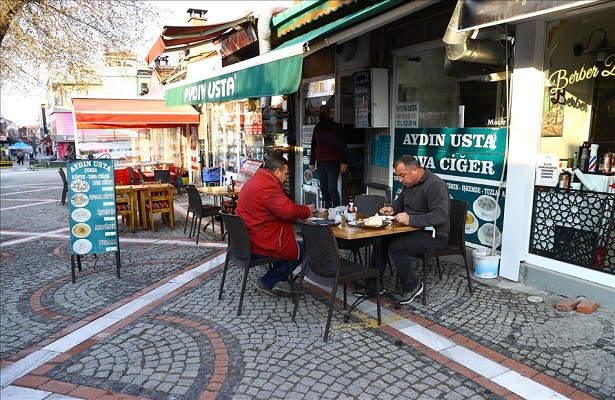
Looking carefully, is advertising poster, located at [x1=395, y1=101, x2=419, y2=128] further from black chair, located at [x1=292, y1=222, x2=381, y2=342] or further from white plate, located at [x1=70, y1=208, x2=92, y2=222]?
white plate, located at [x1=70, y1=208, x2=92, y2=222]

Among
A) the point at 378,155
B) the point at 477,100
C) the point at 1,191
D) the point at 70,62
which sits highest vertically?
the point at 70,62

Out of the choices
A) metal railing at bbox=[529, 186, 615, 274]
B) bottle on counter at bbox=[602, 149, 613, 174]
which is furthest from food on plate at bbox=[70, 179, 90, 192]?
bottle on counter at bbox=[602, 149, 613, 174]

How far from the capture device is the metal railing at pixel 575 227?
4.21 m

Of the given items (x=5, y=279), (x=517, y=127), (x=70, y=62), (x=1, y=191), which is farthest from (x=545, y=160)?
(x=1, y=191)

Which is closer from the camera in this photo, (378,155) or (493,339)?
(493,339)

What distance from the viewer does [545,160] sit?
4.68m

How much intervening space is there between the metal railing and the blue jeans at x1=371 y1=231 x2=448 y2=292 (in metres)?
1.23

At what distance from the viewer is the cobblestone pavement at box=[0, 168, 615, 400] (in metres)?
3.01

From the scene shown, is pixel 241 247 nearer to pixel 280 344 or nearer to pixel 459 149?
pixel 280 344

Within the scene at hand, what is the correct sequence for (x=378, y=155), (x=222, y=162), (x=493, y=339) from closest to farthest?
(x=493, y=339) < (x=378, y=155) < (x=222, y=162)

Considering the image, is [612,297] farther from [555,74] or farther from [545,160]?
[555,74]

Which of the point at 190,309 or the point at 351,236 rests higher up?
the point at 351,236

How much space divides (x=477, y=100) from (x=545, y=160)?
122 centimetres

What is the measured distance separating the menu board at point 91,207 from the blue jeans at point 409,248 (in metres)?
3.45
